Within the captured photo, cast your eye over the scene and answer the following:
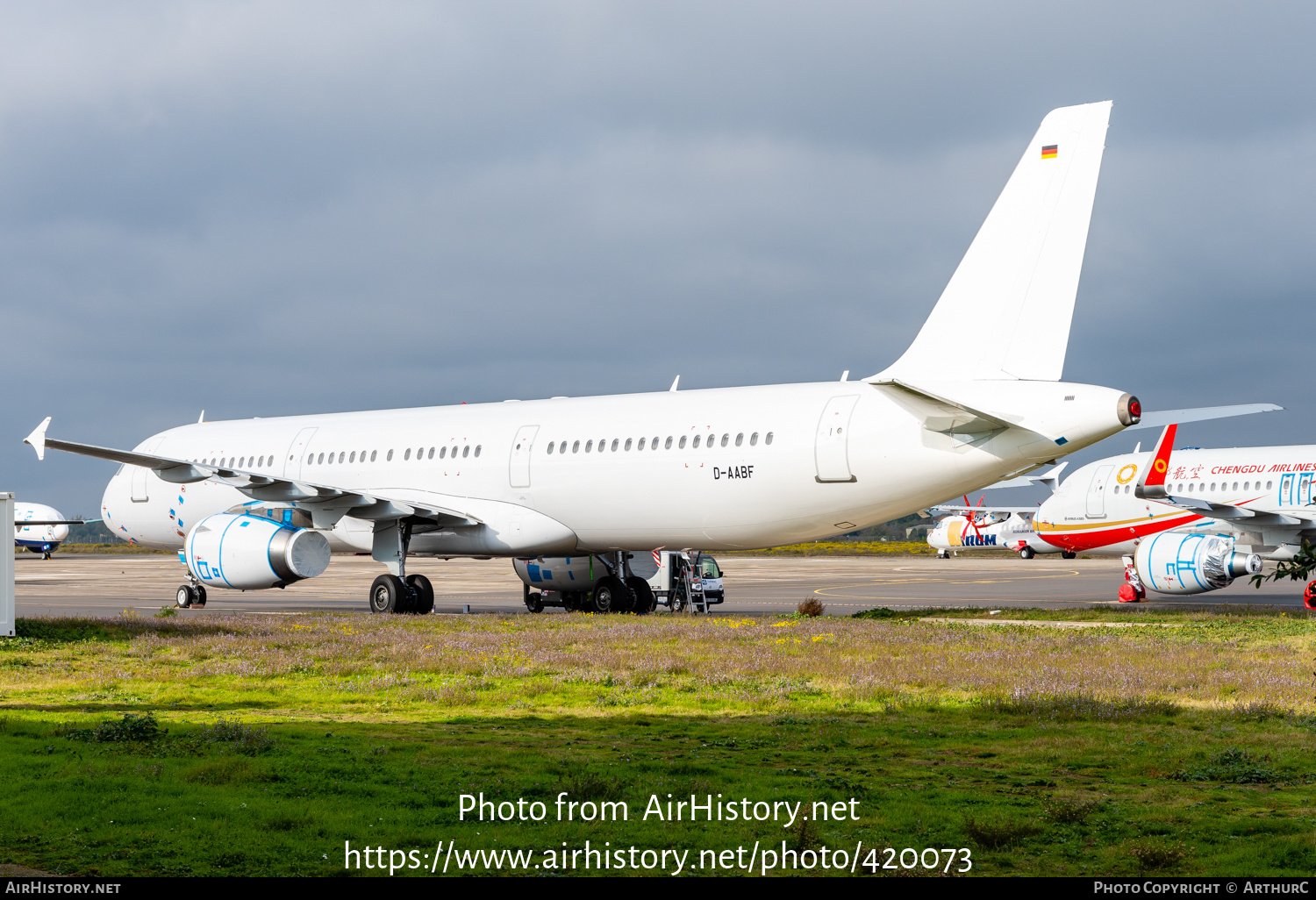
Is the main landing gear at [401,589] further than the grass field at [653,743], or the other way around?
the main landing gear at [401,589]

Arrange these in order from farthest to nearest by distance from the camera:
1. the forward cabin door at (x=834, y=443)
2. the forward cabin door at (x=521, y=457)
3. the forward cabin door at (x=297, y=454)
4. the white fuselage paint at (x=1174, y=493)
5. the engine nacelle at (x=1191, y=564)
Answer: the white fuselage paint at (x=1174, y=493) → the forward cabin door at (x=297, y=454) → the engine nacelle at (x=1191, y=564) → the forward cabin door at (x=521, y=457) → the forward cabin door at (x=834, y=443)

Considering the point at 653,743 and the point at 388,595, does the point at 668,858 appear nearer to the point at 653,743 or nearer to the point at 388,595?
the point at 653,743

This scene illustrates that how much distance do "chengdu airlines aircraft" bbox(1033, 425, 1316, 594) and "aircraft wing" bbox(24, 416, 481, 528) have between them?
50.8 ft

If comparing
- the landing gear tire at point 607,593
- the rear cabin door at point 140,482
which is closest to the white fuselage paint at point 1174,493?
the landing gear tire at point 607,593

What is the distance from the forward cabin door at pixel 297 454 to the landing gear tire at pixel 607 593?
296 inches

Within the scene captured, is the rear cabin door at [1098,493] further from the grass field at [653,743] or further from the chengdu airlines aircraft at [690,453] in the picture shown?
the grass field at [653,743]

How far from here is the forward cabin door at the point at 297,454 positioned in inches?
1125

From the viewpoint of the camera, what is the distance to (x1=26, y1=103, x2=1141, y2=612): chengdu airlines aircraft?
64.2 ft

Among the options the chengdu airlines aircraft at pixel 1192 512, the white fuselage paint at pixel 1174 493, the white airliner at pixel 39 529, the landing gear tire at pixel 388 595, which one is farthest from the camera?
the white airliner at pixel 39 529

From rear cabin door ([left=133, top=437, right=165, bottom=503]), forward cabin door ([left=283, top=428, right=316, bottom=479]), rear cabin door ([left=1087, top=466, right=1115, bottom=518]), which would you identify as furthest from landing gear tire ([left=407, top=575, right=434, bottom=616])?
rear cabin door ([left=1087, top=466, right=1115, bottom=518])

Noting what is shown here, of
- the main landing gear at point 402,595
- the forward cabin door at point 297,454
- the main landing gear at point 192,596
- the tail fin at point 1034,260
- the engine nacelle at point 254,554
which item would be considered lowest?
the main landing gear at point 192,596

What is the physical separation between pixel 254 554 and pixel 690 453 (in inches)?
347
